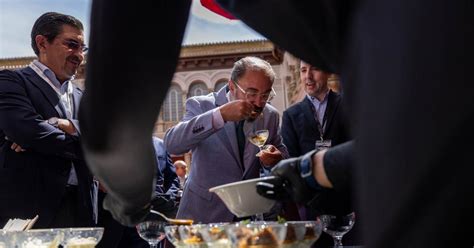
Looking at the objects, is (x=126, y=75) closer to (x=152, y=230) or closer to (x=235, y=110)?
(x=152, y=230)

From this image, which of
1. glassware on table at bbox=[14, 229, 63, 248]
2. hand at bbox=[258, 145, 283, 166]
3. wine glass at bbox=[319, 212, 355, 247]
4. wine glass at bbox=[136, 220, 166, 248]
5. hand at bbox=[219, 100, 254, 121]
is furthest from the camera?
hand at bbox=[219, 100, 254, 121]

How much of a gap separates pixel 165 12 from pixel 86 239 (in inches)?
33.2

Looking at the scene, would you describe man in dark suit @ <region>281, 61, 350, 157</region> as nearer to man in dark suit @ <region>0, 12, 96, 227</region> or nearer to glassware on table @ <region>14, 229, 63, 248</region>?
man in dark suit @ <region>0, 12, 96, 227</region>

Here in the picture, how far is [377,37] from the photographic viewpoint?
1.84 feet

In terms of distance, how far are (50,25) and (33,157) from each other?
0.71 m

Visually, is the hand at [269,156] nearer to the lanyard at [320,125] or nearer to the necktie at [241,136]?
the necktie at [241,136]

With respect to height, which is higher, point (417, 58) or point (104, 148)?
point (417, 58)

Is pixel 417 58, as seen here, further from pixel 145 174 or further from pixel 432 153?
pixel 145 174

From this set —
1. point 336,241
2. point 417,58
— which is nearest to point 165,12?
point 417,58

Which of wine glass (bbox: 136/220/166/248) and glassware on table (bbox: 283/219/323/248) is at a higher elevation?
glassware on table (bbox: 283/219/323/248)

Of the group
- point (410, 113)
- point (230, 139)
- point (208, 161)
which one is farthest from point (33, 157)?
point (410, 113)

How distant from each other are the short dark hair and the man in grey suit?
0.76 metres

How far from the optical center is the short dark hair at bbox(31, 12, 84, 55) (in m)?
2.80

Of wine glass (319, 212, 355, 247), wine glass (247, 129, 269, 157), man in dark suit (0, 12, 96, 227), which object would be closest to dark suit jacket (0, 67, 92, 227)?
man in dark suit (0, 12, 96, 227)
